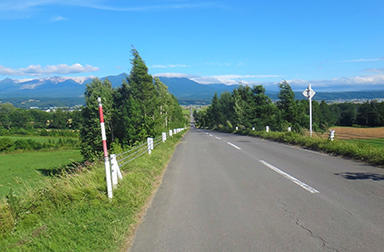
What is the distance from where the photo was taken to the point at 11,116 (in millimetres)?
101250

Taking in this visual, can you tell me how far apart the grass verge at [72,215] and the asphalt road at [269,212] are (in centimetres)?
41

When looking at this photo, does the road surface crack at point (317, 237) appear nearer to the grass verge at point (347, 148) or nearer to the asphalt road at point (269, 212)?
the asphalt road at point (269, 212)

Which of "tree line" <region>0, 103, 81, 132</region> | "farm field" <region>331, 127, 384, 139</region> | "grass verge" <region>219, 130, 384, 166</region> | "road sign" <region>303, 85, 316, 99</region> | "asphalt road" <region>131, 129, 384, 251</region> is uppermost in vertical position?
"road sign" <region>303, 85, 316, 99</region>

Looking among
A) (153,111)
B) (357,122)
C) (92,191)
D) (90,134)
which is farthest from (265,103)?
(357,122)

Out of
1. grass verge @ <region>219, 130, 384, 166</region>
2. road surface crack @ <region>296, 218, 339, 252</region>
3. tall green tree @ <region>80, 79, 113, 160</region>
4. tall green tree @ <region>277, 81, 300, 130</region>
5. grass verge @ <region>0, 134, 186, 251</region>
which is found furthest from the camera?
tall green tree @ <region>277, 81, 300, 130</region>

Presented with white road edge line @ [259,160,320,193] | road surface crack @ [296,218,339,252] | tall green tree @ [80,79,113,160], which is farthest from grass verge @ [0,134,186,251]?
tall green tree @ [80,79,113,160]

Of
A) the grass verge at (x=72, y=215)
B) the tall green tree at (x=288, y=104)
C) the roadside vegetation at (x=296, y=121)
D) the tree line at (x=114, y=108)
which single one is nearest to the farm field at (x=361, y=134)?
the roadside vegetation at (x=296, y=121)

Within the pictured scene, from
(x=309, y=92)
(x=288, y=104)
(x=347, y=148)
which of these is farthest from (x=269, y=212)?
(x=288, y=104)

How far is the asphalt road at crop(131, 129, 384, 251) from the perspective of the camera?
13.9ft

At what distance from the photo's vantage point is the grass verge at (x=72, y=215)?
440 cm

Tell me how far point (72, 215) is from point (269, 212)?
3.57 m

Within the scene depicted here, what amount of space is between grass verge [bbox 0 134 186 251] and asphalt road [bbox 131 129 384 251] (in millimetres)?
410

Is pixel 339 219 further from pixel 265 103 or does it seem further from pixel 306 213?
pixel 265 103

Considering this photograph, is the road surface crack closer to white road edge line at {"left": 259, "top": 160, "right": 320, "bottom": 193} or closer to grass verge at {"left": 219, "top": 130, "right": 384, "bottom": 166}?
white road edge line at {"left": 259, "top": 160, "right": 320, "bottom": 193}
